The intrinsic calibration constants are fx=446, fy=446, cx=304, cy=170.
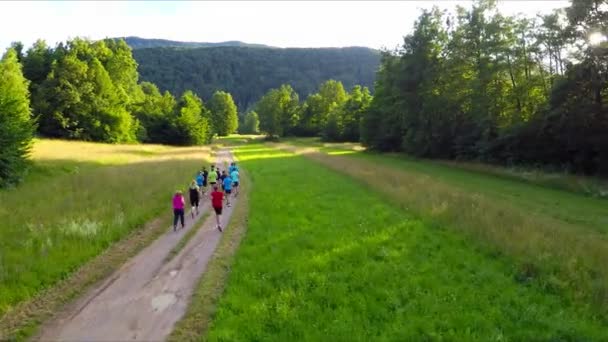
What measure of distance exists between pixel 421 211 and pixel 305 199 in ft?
19.3

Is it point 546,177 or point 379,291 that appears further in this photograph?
point 546,177

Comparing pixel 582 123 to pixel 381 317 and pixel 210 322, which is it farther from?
pixel 210 322

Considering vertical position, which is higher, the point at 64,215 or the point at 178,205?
the point at 178,205

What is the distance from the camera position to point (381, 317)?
838cm

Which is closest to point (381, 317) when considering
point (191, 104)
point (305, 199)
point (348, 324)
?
point (348, 324)

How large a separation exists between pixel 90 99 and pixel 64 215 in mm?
45948

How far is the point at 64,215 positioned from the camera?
16.1 metres

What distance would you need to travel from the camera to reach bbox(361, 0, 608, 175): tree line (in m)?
29.5

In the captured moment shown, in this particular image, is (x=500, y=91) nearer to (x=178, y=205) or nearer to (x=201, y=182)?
(x=201, y=182)

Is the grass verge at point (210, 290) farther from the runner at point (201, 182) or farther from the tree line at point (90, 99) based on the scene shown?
the tree line at point (90, 99)

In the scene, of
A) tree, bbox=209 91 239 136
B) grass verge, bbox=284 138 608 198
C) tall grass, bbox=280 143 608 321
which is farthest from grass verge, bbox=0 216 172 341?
tree, bbox=209 91 239 136

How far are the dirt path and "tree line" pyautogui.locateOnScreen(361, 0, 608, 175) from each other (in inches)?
1091

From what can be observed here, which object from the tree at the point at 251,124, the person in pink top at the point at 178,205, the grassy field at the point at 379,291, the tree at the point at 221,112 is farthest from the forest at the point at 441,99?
the tree at the point at 251,124

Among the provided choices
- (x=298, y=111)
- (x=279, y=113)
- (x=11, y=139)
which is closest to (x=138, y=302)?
(x=11, y=139)
